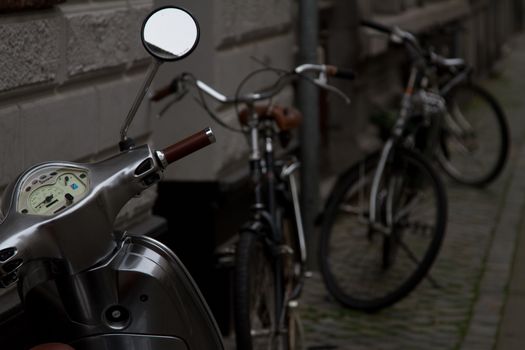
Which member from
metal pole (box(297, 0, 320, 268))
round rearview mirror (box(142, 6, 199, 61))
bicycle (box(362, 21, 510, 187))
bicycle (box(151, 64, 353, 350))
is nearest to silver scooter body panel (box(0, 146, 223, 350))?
round rearview mirror (box(142, 6, 199, 61))

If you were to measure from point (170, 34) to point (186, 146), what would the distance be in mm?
→ 269

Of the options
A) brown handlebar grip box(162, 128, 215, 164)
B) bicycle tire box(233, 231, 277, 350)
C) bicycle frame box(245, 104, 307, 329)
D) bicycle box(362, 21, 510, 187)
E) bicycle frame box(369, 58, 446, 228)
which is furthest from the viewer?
bicycle box(362, 21, 510, 187)

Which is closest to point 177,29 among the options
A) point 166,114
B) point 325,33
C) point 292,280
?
point 292,280

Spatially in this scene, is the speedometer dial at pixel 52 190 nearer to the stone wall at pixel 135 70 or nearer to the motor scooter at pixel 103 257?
the motor scooter at pixel 103 257

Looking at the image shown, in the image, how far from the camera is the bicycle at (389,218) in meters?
6.06

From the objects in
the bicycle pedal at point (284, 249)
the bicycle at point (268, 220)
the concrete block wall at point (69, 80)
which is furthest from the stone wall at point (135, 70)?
the bicycle pedal at point (284, 249)

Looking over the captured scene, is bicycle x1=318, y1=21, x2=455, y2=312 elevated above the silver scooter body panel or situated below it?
below

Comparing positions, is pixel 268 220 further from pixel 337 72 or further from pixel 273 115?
pixel 337 72

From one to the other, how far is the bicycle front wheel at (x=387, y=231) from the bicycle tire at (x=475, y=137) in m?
2.53

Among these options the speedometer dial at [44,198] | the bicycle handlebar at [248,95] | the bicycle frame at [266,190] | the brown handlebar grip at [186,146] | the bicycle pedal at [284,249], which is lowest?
the bicycle pedal at [284,249]

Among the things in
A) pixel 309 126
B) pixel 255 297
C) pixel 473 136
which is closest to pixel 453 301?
pixel 309 126

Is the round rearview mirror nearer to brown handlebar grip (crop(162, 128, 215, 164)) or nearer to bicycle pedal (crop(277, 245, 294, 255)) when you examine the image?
brown handlebar grip (crop(162, 128, 215, 164))

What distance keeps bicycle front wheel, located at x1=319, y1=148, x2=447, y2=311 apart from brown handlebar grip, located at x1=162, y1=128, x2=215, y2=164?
329 cm

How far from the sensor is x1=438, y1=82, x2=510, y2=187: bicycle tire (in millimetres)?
9078
